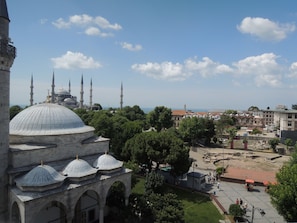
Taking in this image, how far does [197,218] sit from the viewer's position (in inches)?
891

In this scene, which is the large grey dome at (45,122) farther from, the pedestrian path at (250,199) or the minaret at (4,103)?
the pedestrian path at (250,199)

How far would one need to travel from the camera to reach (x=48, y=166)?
Result: 17.8m

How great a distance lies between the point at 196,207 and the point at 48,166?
15.5m

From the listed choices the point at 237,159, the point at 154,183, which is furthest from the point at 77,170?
the point at 237,159

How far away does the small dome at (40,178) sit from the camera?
16188 mm

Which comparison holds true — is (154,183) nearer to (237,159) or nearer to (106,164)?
(106,164)

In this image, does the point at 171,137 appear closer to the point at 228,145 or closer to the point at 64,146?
the point at 64,146

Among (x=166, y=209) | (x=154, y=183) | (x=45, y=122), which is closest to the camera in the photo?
(x=166, y=209)

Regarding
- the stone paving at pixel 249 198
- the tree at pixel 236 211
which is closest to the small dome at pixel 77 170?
the tree at pixel 236 211

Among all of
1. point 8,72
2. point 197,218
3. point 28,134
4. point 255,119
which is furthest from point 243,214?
point 255,119

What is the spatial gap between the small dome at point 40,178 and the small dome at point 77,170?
41.8 inches

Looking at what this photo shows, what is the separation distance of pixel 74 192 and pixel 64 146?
4.72m

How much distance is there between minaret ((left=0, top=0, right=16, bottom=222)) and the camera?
1708cm

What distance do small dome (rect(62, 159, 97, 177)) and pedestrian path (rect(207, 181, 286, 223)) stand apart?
49.1 feet
